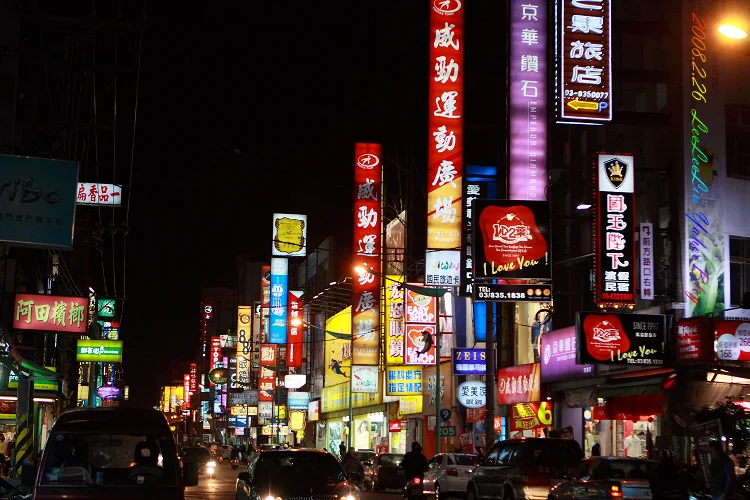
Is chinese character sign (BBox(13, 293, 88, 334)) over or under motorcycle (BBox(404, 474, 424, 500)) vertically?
over

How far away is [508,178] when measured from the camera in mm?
30984

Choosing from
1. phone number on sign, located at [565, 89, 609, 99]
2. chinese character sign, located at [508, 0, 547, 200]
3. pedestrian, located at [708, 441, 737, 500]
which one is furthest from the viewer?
chinese character sign, located at [508, 0, 547, 200]

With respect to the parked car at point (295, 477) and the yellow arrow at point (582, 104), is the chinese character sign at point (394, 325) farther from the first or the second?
the parked car at point (295, 477)

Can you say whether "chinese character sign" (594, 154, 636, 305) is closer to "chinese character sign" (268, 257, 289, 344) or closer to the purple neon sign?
the purple neon sign

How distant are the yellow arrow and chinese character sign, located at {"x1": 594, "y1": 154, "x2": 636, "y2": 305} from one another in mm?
1476

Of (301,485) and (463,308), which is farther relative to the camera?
(463,308)

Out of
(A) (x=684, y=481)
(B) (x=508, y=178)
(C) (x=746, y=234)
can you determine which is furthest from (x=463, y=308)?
(A) (x=684, y=481)

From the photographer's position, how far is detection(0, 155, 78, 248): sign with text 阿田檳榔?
19.7 metres

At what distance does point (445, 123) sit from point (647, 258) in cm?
977

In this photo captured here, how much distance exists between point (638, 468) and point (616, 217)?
9654mm

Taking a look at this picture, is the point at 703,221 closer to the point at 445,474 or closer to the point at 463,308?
the point at 445,474

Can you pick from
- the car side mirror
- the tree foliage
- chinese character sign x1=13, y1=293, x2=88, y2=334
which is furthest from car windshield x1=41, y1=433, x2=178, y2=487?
chinese character sign x1=13, y1=293, x2=88, y2=334

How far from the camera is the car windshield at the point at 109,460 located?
1191 centimetres

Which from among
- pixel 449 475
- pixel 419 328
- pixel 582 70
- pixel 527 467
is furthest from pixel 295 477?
pixel 419 328
